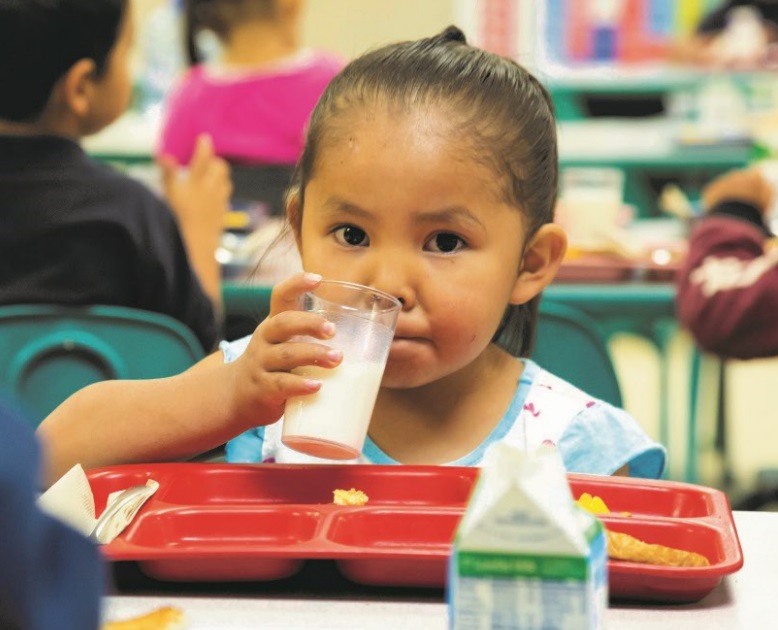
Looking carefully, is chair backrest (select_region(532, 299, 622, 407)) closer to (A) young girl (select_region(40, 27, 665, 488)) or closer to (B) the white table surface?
(A) young girl (select_region(40, 27, 665, 488))

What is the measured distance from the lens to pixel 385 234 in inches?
53.5

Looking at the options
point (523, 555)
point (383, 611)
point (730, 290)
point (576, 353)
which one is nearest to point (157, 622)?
point (383, 611)

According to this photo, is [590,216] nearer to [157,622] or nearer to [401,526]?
[401,526]

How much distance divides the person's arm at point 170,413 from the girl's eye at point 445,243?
213mm

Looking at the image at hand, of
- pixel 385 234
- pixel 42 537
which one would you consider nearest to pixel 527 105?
pixel 385 234

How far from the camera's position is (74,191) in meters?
2.17

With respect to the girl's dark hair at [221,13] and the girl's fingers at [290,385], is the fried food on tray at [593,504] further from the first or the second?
the girl's dark hair at [221,13]

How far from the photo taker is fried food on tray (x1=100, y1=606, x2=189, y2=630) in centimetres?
82

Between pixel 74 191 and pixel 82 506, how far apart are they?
4.00 ft

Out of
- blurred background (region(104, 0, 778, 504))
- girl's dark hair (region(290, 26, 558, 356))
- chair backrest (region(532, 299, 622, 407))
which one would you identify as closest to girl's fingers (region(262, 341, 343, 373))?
girl's dark hair (region(290, 26, 558, 356))

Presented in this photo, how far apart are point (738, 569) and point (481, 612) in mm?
368

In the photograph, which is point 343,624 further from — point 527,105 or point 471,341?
point 527,105

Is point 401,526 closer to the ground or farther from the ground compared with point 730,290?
farther from the ground

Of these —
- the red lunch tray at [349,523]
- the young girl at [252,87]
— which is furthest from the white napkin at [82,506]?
the young girl at [252,87]
